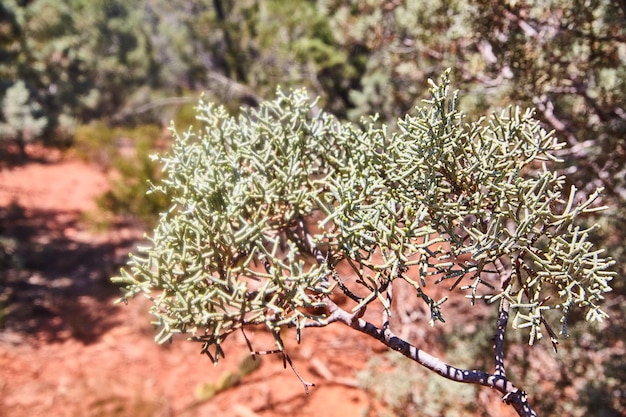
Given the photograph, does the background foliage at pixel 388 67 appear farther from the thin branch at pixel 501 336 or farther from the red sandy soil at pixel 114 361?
the red sandy soil at pixel 114 361

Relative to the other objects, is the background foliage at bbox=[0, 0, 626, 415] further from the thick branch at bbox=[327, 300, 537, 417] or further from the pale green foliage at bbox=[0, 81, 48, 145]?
the thick branch at bbox=[327, 300, 537, 417]

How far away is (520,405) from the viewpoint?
1.75m

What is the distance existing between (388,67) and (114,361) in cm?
598

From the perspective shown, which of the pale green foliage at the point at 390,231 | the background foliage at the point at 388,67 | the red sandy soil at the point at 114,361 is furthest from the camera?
the red sandy soil at the point at 114,361

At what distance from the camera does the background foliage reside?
3643mm

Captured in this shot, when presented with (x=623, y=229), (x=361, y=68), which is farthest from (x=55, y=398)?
(x=361, y=68)

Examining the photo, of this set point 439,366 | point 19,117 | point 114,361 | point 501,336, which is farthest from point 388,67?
point 19,117

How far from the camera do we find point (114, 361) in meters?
6.50

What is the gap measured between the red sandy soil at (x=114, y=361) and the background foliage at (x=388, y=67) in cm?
239

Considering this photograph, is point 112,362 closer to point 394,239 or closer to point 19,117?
point 19,117

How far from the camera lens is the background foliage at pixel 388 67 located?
143 inches

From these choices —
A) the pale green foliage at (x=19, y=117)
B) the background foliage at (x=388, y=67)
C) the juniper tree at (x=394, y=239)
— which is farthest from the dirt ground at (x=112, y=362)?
the juniper tree at (x=394, y=239)

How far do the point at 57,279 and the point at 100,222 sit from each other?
2.02 metres

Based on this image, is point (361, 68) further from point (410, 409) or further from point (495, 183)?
point (495, 183)
